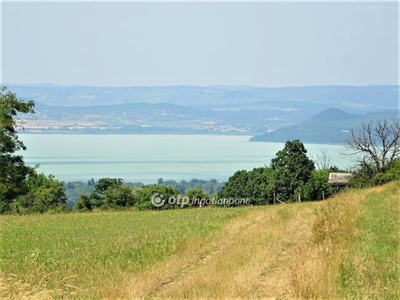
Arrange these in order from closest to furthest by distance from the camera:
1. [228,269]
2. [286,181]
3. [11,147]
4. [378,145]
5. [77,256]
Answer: [228,269]
[77,256]
[11,147]
[286,181]
[378,145]

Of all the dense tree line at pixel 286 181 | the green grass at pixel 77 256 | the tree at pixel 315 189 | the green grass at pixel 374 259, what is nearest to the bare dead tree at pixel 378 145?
the dense tree line at pixel 286 181

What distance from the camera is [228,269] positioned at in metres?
10.9

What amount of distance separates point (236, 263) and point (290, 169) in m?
46.3

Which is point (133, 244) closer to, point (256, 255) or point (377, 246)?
point (256, 255)

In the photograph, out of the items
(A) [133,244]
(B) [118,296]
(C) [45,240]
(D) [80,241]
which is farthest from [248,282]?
(C) [45,240]

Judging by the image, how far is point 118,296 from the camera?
9.09 m

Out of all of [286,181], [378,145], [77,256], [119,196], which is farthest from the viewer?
[119,196]

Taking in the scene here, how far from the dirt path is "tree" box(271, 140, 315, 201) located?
3900 cm

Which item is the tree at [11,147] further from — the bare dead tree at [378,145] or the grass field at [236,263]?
the bare dead tree at [378,145]

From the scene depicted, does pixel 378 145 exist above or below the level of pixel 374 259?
above

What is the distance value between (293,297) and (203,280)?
1778 mm

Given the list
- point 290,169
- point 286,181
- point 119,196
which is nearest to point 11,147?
point 286,181

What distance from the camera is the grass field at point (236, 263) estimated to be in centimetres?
893

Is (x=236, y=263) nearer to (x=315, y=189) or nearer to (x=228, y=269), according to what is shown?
(x=228, y=269)
